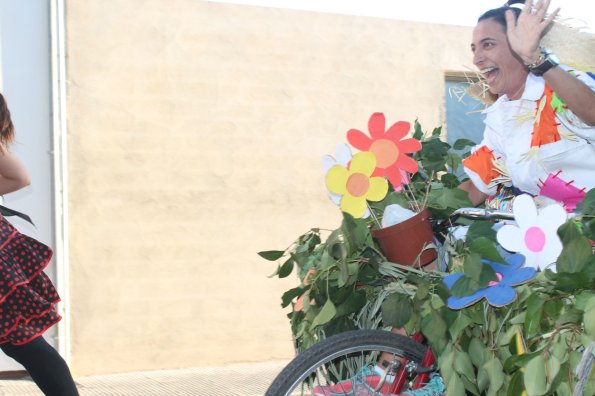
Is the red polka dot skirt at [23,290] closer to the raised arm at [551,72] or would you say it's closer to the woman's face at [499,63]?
the woman's face at [499,63]

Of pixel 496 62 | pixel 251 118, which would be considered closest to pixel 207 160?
pixel 251 118

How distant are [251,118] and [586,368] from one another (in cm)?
481

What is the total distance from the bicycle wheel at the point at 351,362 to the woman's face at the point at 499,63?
1107mm

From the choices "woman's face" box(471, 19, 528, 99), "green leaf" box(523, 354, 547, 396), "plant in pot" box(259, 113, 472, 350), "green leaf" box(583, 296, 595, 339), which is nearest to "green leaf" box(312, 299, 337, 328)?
"plant in pot" box(259, 113, 472, 350)

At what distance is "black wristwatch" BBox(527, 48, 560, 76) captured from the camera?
2.46 m

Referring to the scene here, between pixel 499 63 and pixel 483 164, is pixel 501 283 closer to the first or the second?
pixel 483 164

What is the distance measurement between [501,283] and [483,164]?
97 cm

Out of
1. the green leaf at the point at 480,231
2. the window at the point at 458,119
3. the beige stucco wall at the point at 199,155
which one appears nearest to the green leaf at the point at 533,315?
the green leaf at the point at 480,231

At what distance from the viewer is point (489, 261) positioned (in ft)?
7.71

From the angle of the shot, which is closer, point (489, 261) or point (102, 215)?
point (489, 261)

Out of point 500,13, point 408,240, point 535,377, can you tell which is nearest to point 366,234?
point 408,240

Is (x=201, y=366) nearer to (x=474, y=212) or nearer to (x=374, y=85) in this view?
(x=374, y=85)

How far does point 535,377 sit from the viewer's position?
2.03 meters

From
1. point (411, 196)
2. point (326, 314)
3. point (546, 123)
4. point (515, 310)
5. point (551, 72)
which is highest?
point (551, 72)
